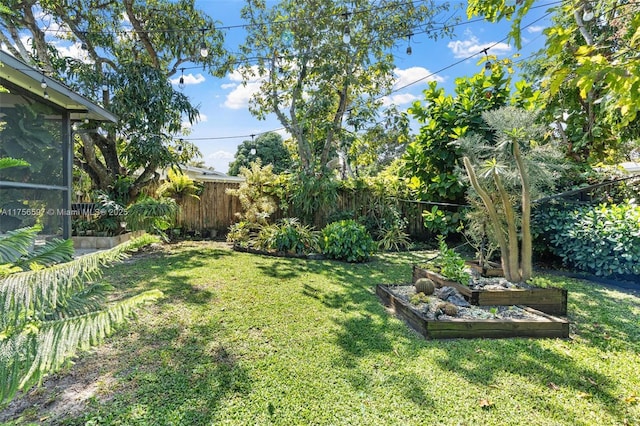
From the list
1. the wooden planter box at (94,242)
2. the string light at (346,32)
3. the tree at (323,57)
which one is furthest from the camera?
the tree at (323,57)

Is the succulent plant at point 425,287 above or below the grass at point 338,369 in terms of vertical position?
above

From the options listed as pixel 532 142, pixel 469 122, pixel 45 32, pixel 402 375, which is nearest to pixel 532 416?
pixel 402 375

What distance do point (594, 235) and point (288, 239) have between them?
4.76 meters

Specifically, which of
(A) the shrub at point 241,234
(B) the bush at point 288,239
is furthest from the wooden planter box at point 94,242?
(B) the bush at point 288,239

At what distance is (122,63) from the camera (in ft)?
22.0

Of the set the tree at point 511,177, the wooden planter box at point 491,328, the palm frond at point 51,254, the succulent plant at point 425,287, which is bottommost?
the wooden planter box at point 491,328

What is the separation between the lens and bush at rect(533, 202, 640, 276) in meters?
4.14

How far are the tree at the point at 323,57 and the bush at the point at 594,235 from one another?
4443mm

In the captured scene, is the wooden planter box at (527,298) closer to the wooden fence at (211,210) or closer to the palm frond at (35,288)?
the palm frond at (35,288)

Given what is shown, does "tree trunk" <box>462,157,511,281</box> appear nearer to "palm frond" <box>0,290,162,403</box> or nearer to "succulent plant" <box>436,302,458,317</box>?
"succulent plant" <box>436,302,458,317</box>

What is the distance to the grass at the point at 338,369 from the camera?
180 cm

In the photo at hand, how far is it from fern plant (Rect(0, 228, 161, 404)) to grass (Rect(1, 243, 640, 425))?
3.14 ft

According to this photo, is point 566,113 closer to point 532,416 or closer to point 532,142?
point 532,142

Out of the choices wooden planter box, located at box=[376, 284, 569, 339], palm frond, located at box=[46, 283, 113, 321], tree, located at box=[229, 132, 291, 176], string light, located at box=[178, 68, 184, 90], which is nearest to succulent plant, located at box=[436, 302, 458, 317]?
wooden planter box, located at box=[376, 284, 569, 339]
